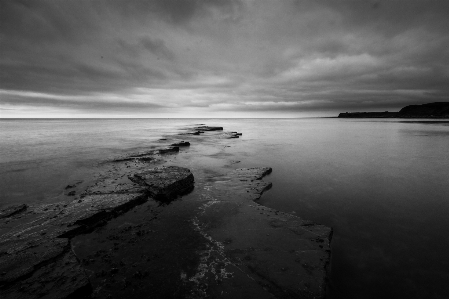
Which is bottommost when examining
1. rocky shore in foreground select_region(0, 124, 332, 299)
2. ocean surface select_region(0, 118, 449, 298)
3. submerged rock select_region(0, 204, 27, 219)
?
ocean surface select_region(0, 118, 449, 298)

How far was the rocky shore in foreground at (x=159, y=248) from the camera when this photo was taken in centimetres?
374

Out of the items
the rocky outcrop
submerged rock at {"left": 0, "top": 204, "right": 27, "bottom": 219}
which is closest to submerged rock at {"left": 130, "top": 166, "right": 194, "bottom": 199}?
the rocky outcrop

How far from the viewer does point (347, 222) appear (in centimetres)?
674

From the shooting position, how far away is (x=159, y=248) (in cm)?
496

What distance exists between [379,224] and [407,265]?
2.02 meters

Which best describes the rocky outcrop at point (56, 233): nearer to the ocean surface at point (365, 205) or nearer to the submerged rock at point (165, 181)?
the submerged rock at point (165, 181)

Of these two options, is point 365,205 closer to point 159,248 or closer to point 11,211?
point 159,248

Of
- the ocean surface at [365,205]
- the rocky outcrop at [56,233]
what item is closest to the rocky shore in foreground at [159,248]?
the rocky outcrop at [56,233]

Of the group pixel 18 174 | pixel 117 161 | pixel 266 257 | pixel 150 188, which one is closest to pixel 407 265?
pixel 266 257

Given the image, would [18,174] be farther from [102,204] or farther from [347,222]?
[347,222]

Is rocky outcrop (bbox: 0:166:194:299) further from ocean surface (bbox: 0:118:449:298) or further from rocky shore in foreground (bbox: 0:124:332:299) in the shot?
ocean surface (bbox: 0:118:449:298)

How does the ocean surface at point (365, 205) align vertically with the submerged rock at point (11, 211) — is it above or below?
below

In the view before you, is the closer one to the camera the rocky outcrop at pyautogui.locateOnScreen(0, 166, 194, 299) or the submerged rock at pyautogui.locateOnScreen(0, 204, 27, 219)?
the rocky outcrop at pyautogui.locateOnScreen(0, 166, 194, 299)

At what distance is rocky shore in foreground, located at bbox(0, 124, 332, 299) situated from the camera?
3740 millimetres
